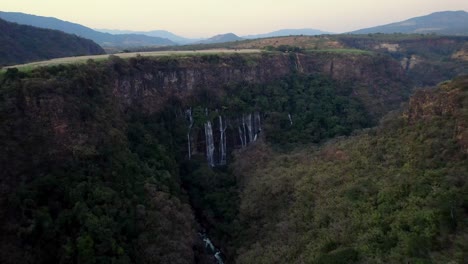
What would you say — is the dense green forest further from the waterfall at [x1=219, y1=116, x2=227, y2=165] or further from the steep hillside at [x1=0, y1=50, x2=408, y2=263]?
the waterfall at [x1=219, y1=116, x2=227, y2=165]

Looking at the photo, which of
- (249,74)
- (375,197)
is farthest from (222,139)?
(375,197)

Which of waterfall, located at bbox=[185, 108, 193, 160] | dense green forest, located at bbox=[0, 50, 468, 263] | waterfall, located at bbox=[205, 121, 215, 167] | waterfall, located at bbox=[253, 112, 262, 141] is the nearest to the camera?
dense green forest, located at bbox=[0, 50, 468, 263]

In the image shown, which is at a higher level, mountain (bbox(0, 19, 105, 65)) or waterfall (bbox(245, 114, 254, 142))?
mountain (bbox(0, 19, 105, 65))

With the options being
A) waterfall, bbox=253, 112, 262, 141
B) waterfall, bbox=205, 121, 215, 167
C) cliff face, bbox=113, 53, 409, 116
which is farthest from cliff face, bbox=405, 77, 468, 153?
waterfall, bbox=205, 121, 215, 167

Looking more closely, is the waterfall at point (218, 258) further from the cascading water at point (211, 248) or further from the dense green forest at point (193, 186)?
the dense green forest at point (193, 186)

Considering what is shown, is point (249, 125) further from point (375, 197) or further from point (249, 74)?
point (375, 197)

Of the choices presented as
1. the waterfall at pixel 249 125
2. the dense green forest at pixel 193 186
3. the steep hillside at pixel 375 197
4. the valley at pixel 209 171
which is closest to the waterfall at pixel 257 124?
the valley at pixel 209 171
